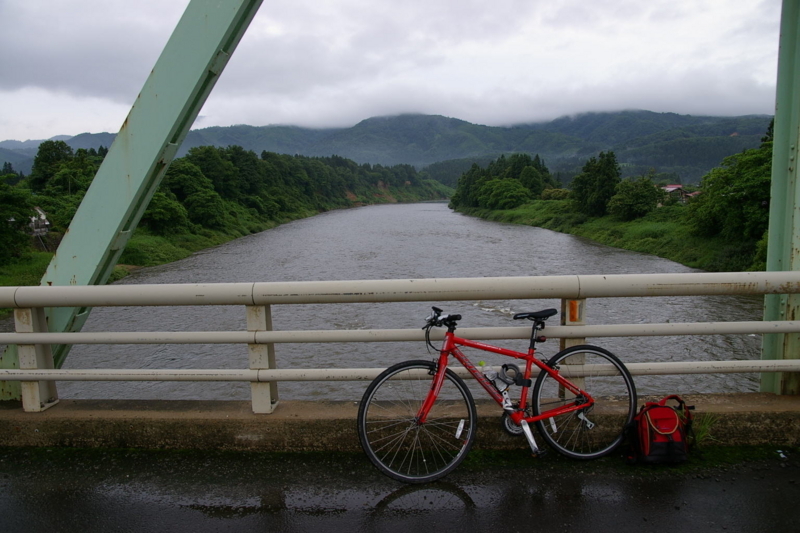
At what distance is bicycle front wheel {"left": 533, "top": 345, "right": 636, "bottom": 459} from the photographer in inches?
140

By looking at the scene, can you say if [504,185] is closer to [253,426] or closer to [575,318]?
[575,318]

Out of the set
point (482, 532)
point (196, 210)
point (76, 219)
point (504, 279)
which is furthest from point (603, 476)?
point (196, 210)

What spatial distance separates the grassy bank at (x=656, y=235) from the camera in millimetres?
26766

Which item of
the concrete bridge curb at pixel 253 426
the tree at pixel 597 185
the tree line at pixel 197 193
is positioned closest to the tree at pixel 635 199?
the tree at pixel 597 185

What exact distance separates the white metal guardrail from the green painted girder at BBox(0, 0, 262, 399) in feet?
0.91

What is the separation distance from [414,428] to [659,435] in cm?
147

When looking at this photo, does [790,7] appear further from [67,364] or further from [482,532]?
[67,364]

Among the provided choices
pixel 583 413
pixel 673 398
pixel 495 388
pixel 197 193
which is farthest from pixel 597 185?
pixel 495 388

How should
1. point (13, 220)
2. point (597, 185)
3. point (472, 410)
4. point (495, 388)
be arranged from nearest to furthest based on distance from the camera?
point (472, 410) → point (495, 388) → point (13, 220) → point (597, 185)

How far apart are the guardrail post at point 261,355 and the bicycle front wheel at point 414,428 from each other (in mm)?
722

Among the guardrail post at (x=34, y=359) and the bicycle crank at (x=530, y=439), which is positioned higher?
the guardrail post at (x=34, y=359)

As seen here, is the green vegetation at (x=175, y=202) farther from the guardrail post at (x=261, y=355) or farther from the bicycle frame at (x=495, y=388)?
the bicycle frame at (x=495, y=388)

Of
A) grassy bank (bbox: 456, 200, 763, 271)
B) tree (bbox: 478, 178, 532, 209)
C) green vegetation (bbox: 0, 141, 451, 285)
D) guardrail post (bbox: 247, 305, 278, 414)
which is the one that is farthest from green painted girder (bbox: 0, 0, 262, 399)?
tree (bbox: 478, 178, 532, 209)

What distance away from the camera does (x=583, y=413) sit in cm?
362
